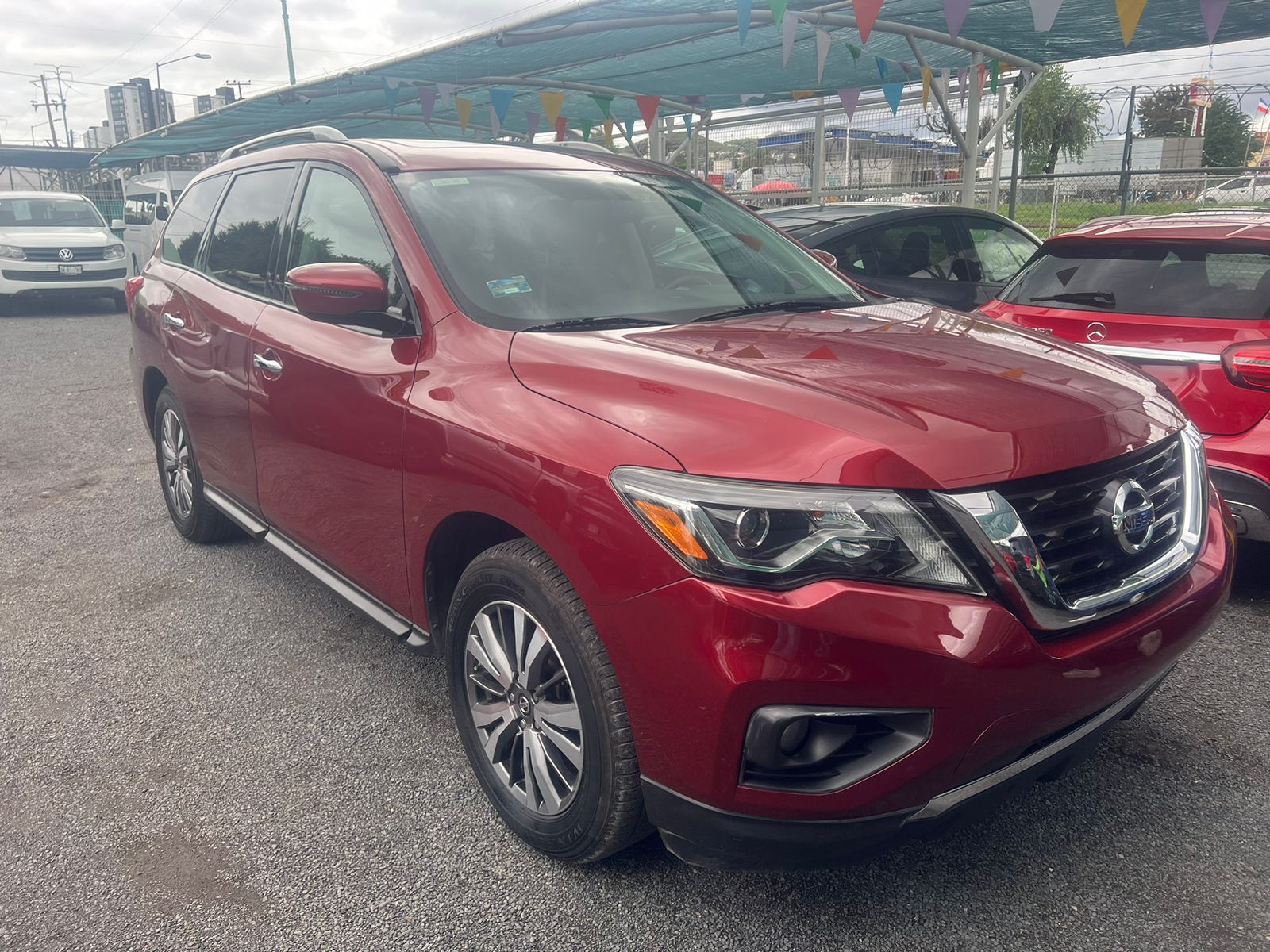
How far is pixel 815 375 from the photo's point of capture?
7.14 ft

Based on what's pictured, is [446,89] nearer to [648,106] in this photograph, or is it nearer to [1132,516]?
[648,106]

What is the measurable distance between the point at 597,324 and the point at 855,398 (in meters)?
0.90

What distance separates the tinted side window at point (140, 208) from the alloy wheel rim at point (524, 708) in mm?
17511

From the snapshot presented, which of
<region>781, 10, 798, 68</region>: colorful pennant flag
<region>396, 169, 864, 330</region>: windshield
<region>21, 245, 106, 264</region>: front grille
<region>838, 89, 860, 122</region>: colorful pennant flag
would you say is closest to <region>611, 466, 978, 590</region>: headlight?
<region>396, 169, 864, 330</region>: windshield

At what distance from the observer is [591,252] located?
302 cm

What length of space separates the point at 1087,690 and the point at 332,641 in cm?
271

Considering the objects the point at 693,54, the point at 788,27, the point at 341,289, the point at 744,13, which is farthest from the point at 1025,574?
the point at 693,54

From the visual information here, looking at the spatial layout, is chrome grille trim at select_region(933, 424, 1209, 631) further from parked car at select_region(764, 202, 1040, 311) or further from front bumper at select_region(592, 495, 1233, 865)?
parked car at select_region(764, 202, 1040, 311)

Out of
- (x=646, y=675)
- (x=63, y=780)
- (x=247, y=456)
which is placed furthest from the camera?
(x=247, y=456)

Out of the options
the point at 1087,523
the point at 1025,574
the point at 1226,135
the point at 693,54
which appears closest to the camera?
the point at 1025,574

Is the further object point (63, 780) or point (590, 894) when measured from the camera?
point (63, 780)

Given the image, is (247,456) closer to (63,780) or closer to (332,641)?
(332,641)

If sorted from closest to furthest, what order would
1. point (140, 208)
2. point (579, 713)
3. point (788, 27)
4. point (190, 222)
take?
point (579, 713) < point (190, 222) < point (788, 27) < point (140, 208)

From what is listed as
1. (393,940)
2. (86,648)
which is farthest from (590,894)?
(86,648)
